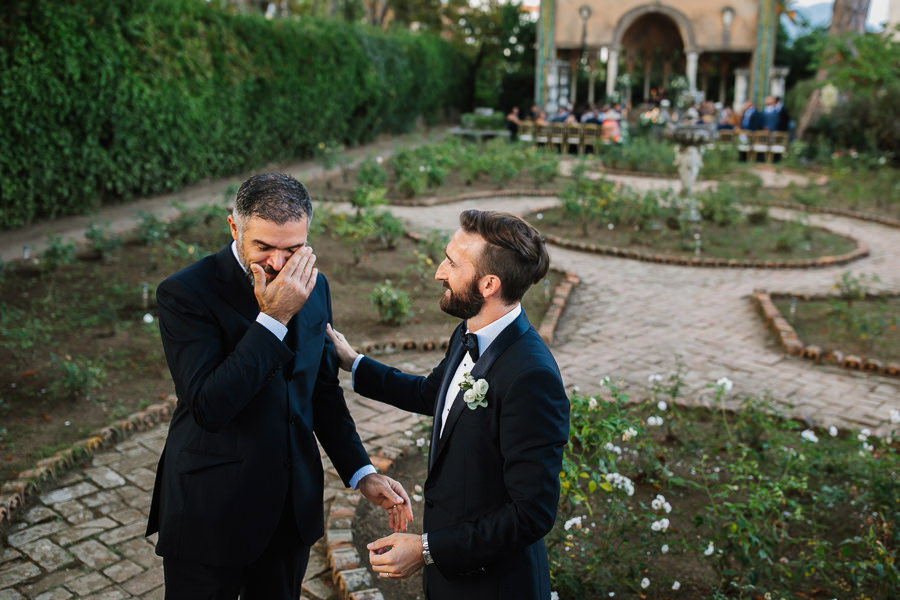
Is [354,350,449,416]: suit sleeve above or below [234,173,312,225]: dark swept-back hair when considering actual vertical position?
below

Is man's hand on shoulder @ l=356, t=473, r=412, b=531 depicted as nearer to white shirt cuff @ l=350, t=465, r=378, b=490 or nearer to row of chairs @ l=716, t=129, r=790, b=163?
→ white shirt cuff @ l=350, t=465, r=378, b=490

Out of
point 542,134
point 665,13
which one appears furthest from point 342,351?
point 665,13

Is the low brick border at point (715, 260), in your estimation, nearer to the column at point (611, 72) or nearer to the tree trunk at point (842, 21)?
the tree trunk at point (842, 21)

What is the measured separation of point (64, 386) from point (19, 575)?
2.02 m

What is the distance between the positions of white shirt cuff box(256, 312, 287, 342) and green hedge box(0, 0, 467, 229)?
8.75m

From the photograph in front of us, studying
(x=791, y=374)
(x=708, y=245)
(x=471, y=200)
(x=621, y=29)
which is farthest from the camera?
(x=621, y=29)

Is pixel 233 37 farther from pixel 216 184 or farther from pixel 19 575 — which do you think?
pixel 19 575

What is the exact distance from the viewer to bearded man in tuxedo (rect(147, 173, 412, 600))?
2154mm

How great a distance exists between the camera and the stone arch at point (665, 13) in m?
26.3

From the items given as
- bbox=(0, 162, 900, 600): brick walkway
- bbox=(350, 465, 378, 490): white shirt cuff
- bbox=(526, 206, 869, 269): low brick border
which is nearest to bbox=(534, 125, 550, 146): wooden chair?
bbox=(0, 162, 900, 600): brick walkway

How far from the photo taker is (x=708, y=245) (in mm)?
10680

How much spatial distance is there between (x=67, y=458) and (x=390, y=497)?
2.77 metres

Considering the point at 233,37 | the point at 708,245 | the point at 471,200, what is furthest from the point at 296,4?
the point at 708,245

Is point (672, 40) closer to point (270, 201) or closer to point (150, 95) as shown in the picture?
point (150, 95)
